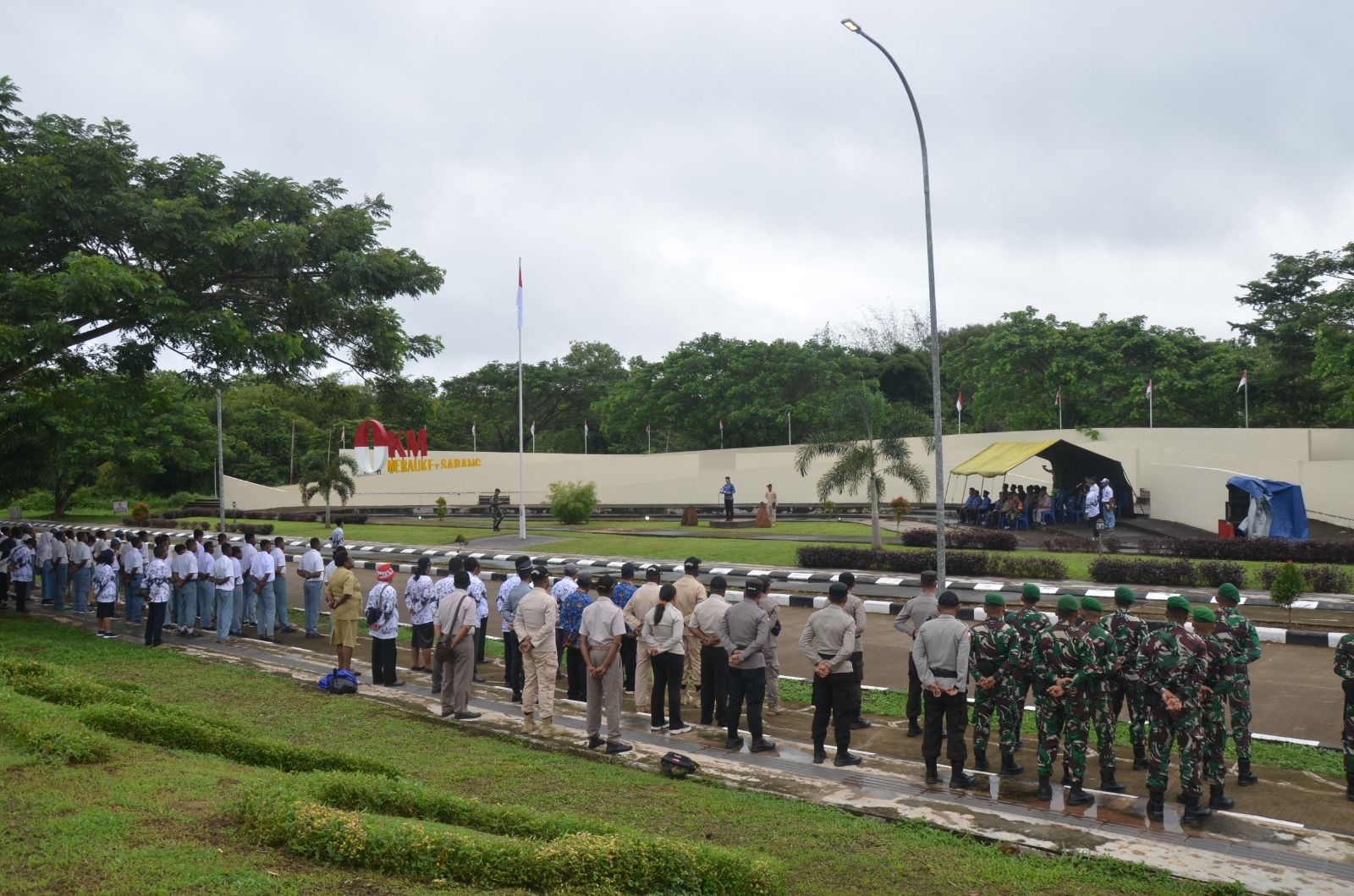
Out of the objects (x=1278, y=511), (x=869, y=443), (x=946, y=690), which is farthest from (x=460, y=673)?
(x=1278, y=511)

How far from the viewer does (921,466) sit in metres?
40.7

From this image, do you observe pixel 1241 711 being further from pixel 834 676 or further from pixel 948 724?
pixel 834 676

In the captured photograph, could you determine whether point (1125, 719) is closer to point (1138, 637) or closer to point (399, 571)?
point (1138, 637)

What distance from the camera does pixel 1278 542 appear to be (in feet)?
71.1

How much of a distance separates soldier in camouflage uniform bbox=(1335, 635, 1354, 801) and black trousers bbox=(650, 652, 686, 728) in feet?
17.5

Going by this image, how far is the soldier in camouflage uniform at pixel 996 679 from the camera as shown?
7.92 meters

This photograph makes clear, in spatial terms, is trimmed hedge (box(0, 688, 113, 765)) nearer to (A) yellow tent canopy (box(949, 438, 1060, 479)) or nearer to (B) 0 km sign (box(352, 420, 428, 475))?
(A) yellow tent canopy (box(949, 438, 1060, 479))

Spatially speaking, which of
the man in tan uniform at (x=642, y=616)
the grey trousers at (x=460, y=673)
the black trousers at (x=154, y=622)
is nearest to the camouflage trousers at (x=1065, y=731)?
the man in tan uniform at (x=642, y=616)

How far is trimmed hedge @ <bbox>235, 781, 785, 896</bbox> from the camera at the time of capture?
4758 millimetres

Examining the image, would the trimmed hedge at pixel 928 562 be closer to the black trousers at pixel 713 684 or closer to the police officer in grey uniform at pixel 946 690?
the black trousers at pixel 713 684

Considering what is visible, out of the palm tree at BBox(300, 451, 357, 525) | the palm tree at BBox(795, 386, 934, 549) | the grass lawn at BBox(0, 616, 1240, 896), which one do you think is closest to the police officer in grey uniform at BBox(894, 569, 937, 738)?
the grass lawn at BBox(0, 616, 1240, 896)

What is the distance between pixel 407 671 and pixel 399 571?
1212 centimetres

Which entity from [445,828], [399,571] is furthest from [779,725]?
[399,571]

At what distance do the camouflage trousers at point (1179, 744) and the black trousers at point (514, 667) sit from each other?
21.5ft
